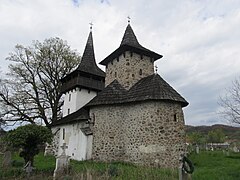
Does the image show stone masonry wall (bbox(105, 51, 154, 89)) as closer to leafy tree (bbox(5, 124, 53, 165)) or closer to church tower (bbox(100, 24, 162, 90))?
church tower (bbox(100, 24, 162, 90))

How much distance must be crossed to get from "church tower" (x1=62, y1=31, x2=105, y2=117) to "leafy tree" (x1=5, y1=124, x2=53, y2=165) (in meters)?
10.5

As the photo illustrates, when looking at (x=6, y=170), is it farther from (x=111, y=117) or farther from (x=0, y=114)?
(x=0, y=114)

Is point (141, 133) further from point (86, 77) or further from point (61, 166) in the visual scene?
point (86, 77)

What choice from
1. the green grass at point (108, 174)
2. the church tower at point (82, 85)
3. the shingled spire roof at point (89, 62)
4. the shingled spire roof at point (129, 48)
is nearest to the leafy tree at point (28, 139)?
the green grass at point (108, 174)

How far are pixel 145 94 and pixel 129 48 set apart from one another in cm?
501

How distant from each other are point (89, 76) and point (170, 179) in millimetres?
18454

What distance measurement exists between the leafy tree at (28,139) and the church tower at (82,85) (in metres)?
10.5

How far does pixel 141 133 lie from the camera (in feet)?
48.6

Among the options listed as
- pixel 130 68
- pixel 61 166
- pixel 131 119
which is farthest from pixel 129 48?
pixel 61 166

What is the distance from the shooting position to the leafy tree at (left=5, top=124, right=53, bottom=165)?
43.0 feet

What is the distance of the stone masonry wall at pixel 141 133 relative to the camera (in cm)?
1419

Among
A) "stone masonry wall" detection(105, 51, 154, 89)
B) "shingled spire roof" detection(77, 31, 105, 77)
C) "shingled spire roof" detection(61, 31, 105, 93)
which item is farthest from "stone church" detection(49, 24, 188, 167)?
"shingled spire roof" detection(77, 31, 105, 77)

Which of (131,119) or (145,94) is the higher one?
(145,94)

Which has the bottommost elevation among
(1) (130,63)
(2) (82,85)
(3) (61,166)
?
(3) (61,166)
